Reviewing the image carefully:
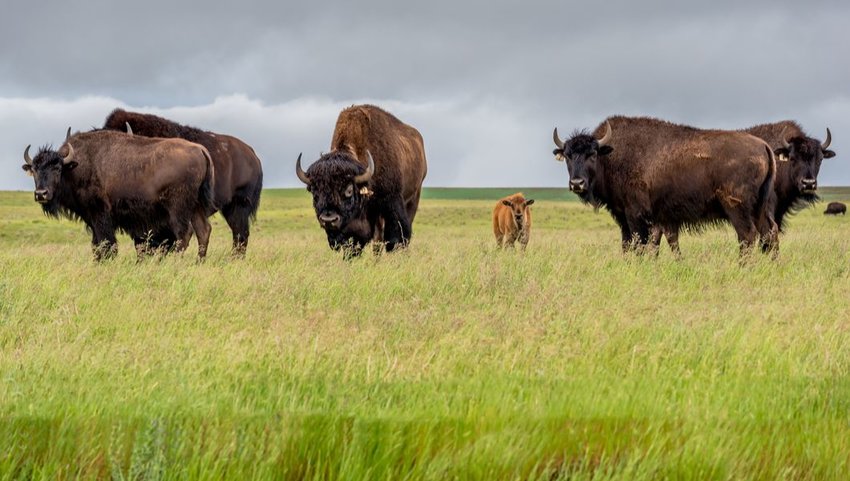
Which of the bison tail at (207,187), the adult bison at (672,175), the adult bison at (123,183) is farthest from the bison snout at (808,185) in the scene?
the adult bison at (123,183)

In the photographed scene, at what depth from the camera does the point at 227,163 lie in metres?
15.5

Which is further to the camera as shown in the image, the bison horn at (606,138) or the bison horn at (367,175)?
the bison horn at (606,138)

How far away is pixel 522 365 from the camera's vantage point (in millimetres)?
5277

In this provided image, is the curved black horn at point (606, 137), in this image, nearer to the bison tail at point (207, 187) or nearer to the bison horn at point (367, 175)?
the bison horn at point (367, 175)

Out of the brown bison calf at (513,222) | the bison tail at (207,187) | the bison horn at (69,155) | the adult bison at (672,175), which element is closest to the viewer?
the adult bison at (672,175)

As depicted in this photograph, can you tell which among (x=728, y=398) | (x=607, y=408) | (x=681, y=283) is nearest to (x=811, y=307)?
(x=681, y=283)

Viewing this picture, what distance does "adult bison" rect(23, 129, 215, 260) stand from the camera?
1280cm

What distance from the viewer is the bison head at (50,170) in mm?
12586

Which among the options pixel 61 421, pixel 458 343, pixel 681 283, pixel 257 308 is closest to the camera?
pixel 61 421

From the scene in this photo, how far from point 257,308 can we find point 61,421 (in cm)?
365

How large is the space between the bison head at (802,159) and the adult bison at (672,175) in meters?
2.74

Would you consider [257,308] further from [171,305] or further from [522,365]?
[522,365]

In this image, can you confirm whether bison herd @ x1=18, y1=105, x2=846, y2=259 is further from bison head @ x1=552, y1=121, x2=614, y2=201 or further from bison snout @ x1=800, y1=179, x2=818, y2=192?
bison snout @ x1=800, y1=179, x2=818, y2=192

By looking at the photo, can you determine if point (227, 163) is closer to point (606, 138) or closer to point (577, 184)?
point (577, 184)
